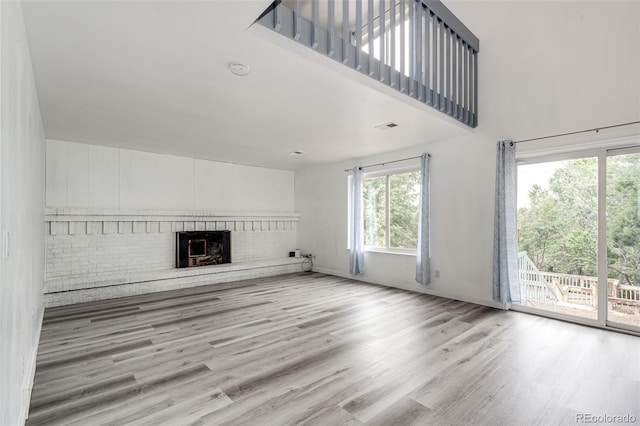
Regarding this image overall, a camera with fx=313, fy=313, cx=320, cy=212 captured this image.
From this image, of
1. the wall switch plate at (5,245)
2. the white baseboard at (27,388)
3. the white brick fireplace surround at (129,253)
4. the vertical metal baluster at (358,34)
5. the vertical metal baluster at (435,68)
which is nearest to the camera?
the wall switch plate at (5,245)

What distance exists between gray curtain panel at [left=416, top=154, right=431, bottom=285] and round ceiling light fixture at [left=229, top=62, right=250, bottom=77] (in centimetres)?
323

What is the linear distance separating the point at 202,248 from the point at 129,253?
120 centimetres

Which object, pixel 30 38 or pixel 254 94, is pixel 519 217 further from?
pixel 30 38

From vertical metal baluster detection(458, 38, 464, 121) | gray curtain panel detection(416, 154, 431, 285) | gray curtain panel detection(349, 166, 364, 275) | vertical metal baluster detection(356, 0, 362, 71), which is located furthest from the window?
vertical metal baluster detection(356, 0, 362, 71)

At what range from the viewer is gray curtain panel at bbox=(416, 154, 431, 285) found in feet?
15.8

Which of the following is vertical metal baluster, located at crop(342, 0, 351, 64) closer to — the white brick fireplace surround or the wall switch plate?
the wall switch plate

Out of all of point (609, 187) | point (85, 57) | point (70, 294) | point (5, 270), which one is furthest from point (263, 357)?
point (609, 187)

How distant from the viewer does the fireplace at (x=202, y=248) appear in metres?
5.71

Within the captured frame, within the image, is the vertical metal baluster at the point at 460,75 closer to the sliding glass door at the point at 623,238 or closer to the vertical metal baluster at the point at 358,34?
the sliding glass door at the point at 623,238

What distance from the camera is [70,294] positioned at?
14.5ft

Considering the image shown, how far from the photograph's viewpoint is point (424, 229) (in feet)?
15.9

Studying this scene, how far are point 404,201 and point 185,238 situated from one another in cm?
403

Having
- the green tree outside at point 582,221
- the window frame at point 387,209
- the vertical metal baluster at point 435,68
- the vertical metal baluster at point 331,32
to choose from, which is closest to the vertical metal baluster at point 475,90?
the vertical metal baluster at point 435,68

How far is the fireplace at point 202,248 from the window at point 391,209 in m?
2.82
